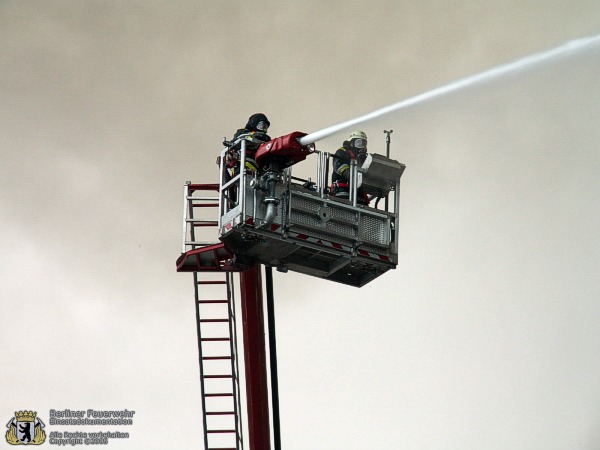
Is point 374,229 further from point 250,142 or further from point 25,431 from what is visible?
point 25,431

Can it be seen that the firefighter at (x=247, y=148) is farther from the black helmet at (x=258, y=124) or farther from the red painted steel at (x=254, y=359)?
the red painted steel at (x=254, y=359)

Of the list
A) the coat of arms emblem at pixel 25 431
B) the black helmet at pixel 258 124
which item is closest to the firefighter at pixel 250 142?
the black helmet at pixel 258 124

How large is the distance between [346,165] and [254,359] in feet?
11.8

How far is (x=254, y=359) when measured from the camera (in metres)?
19.5

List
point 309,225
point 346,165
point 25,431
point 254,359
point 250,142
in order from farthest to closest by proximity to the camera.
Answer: point 25,431
point 254,359
point 346,165
point 250,142
point 309,225

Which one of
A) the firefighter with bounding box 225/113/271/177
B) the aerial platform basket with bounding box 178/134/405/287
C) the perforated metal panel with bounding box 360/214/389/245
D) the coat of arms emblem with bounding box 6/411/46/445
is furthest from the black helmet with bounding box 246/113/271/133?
the coat of arms emblem with bounding box 6/411/46/445

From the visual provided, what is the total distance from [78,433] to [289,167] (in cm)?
1117

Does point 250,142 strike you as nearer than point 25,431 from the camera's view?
Yes

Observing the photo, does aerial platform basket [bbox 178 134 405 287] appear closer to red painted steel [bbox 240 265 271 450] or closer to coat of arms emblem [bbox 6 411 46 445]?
red painted steel [bbox 240 265 271 450]

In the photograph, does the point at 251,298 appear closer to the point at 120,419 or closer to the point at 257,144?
the point at 257,144

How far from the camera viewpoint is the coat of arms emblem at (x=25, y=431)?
2578cm

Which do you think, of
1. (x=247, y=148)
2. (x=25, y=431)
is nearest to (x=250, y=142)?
(x=247, y=148)

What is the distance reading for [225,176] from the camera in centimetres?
1809

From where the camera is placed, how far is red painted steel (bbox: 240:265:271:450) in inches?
768
